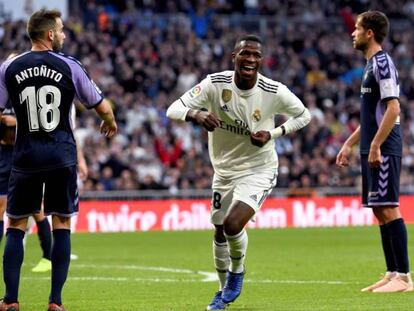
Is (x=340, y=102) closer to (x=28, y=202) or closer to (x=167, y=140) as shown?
(x=167, y=140)

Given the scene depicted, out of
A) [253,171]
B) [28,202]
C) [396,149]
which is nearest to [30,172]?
[28,202]

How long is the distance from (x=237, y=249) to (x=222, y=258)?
1.54ft

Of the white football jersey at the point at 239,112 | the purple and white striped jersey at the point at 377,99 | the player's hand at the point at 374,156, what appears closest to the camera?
the white football jersey at the point at 239,112

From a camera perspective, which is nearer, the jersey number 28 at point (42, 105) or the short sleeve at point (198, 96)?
the jersey number 28 at point (42, 105)

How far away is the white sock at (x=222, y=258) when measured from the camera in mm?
10133

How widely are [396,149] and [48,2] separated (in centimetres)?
2035

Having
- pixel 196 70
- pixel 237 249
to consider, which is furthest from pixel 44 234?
pixel 196 70

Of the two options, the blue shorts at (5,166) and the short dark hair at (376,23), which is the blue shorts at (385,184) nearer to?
the short dark hair at (376,23)

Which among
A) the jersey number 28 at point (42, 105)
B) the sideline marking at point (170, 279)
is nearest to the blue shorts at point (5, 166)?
the sideline marking at point (170, 279)

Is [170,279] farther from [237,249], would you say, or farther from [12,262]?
[12,262]

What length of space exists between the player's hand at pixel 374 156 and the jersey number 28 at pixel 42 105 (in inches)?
131

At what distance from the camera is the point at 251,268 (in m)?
14.8

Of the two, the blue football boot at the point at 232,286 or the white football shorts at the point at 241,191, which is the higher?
the white football shorts at the point at 241,191

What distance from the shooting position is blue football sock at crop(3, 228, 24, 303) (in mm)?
9047
